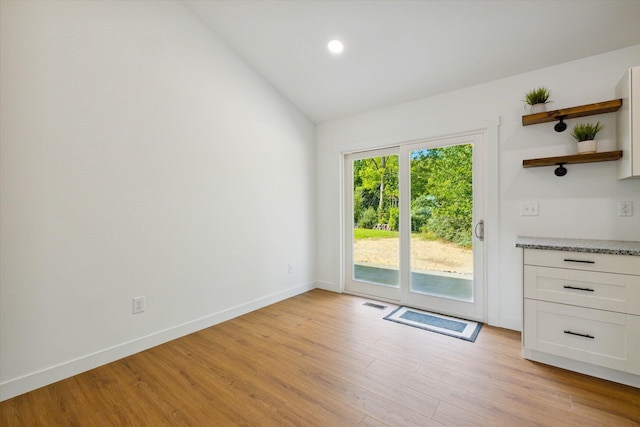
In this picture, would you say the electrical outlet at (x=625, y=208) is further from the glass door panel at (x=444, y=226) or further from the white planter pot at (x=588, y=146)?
the glass door panel at (x=444, y=226)

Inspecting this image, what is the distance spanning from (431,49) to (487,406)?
2.76m

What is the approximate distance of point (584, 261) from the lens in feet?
6.44

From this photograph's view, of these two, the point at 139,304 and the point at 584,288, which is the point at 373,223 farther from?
the point at 139,304

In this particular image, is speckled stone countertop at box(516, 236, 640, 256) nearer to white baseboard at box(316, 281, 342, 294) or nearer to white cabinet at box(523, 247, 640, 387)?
white cabinet at box(523, 247, 640, 387)

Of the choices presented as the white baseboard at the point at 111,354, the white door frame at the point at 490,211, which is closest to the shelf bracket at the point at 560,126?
the white door frame at the point at 490,211

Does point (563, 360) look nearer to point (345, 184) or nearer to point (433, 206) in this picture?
point (433, 206)

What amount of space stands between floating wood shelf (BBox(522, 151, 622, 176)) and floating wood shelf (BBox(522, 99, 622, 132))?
1.10ft

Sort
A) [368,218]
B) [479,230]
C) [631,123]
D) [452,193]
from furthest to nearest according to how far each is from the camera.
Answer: [368,218] → [452,193] → [479,230] → [631,123]

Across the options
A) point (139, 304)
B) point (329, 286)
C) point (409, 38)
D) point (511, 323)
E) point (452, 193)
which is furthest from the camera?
point (329, 286)

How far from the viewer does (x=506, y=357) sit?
2.22m

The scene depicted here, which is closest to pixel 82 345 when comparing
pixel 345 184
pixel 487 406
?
pixel 487 406

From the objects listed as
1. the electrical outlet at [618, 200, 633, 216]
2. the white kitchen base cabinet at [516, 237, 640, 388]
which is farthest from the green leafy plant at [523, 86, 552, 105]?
the white kitchen base cabinet at [516, 237, 640, 388]

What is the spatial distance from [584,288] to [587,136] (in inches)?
47.4

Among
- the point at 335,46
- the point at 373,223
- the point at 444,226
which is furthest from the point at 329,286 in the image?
the point at 335,46
